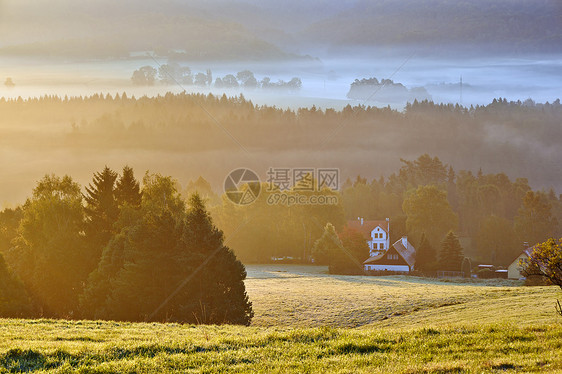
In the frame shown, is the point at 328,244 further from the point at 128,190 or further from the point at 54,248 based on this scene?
the point at 54,248

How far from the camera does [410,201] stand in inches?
5005

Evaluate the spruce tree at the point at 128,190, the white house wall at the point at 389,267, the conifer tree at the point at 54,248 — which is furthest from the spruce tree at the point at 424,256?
the conifer tree at the point at 54,248

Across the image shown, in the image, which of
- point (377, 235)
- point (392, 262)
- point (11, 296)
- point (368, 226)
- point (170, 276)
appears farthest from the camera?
point (368, 226)

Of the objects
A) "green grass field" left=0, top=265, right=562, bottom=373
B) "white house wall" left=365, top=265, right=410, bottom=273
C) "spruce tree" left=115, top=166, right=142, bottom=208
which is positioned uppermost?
"spruce tree" left=115, top=166, right=142, bottom=208

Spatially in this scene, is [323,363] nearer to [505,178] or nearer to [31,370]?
[31,370]

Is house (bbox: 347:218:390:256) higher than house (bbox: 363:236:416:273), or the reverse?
house (bbox: 347:218:390:256)

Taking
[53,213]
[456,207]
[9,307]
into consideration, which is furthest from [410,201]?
[9,307]

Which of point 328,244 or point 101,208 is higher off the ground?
point 101,208

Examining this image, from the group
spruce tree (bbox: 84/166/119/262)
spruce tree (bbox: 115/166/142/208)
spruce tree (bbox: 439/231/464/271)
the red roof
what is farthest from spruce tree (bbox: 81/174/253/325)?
the red roof

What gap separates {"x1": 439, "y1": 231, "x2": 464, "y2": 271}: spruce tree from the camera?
95.2 meters

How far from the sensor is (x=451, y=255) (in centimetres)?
9562

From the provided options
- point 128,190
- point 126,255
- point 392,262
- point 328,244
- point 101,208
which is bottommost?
point 392,262

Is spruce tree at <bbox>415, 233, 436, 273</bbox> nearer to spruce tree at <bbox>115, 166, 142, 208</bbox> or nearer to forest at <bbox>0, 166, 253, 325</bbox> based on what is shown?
forest at <bbox>0, 166, 253, 325</bbox>

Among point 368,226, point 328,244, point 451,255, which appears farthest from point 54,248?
point 368,226
